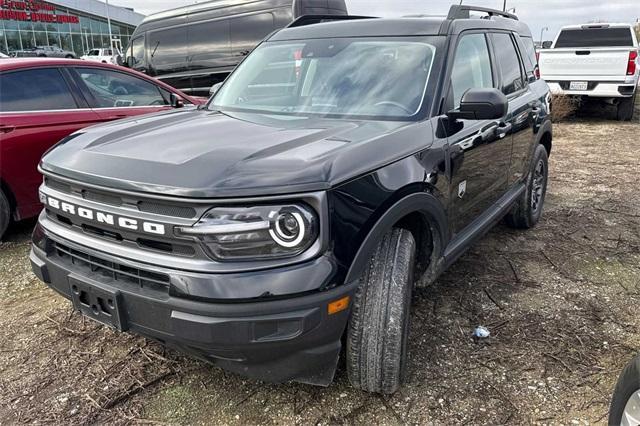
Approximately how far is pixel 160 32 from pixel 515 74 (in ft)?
27.0

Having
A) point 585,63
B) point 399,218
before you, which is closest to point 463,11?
point 399,218

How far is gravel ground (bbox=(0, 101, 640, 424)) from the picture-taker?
2.46m

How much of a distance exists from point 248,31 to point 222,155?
295 inches

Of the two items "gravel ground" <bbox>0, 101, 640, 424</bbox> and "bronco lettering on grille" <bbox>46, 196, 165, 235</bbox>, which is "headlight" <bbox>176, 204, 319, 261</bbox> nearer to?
"bronco lettering on grille" <bbox>46, 196, 165, 235</bbox>

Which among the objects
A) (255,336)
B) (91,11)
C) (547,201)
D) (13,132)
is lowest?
(547,201)

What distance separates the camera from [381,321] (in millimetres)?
2301

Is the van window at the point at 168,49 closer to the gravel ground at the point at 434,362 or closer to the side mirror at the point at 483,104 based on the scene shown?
the gravel ground at the point at 434,362

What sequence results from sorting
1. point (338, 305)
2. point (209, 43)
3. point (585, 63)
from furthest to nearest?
point (585, 63), point (209, 43), point (338, 305)

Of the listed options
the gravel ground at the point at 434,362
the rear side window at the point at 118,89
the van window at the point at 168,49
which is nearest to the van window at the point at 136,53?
the van window at the point at 168,49

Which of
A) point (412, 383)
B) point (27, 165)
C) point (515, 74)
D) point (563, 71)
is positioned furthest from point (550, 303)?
point (563, 71)

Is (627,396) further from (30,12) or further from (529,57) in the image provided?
(30,12)

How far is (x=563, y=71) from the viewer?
10.8 m

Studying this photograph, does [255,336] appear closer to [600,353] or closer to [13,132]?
[600,353]

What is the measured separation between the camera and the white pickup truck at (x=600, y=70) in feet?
33.9
